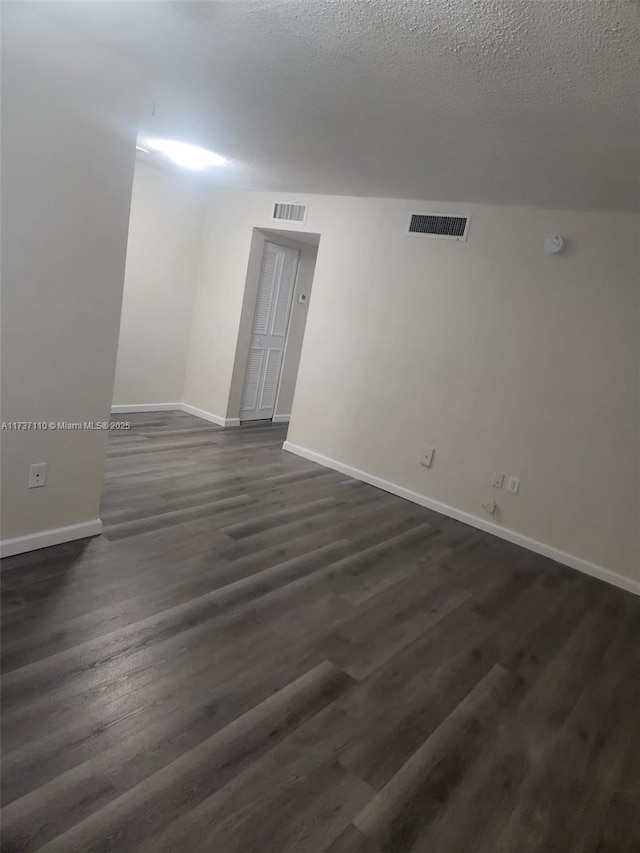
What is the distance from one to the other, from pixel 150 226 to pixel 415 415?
3.28 meters

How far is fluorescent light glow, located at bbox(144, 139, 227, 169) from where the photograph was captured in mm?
4039

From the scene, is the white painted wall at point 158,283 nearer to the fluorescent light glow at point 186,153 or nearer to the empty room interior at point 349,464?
the empty room interior at point 349,464

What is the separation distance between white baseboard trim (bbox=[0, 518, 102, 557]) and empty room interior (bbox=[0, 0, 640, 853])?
0.01 metres

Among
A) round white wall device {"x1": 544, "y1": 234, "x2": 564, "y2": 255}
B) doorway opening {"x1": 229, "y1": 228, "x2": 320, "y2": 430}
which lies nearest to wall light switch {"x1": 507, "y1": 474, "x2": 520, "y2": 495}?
round white wall device {"x1": 544, "y1": 234, "x2": 564, "y2": 255}

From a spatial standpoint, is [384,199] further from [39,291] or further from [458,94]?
[39,291]

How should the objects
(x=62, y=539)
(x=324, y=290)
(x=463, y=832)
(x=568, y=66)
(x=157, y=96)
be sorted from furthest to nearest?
(x=324, y=290) < (x=157, y=96) < (x=62, y=539) < (x=568, y=66) < (x=463, y=832)

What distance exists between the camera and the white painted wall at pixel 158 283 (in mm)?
5281

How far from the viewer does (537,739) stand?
2.06 metres

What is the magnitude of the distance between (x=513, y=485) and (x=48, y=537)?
314 centimetres

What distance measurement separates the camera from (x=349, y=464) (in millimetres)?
4938

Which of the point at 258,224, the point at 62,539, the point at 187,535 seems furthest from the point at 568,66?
the point at 258,224

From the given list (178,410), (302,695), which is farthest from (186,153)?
(302,695)

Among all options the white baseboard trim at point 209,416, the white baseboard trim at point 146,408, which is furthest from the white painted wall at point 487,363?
the white baseboard trim at point 146,408

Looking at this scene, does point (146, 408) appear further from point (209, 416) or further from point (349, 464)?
point (349, 464)
